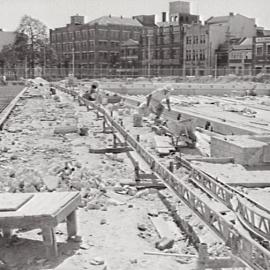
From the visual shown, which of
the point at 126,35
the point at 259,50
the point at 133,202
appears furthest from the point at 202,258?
the point at 126,35

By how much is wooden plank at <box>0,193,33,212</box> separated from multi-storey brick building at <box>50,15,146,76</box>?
9044 centimetres

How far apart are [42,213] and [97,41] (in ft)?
311

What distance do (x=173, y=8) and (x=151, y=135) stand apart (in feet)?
316

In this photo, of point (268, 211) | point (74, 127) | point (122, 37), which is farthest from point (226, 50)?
point (268, 211)

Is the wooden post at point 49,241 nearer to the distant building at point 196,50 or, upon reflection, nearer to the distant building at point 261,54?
the distant building at point 261,54

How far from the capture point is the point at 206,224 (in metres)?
6.69

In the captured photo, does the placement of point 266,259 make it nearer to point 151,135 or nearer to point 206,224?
point 206,224

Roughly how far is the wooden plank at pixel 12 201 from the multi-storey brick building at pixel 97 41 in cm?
9044

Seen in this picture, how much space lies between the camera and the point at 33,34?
74.6m

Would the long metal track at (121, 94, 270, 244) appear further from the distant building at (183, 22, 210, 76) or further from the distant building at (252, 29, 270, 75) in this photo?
the distant building at (183, 22, 210, 76)

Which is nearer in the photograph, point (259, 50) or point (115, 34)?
point (259, 50)

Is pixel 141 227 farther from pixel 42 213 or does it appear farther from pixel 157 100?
pixel 157 100

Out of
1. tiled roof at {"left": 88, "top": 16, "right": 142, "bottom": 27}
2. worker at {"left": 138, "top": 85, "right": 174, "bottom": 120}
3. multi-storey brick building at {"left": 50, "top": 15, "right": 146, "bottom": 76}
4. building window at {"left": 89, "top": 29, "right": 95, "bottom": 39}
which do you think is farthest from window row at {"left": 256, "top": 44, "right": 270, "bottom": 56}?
worker at {"left": 138, "top": 85, "right": 174, "bottom": 120}

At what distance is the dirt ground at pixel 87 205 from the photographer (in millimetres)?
6004
